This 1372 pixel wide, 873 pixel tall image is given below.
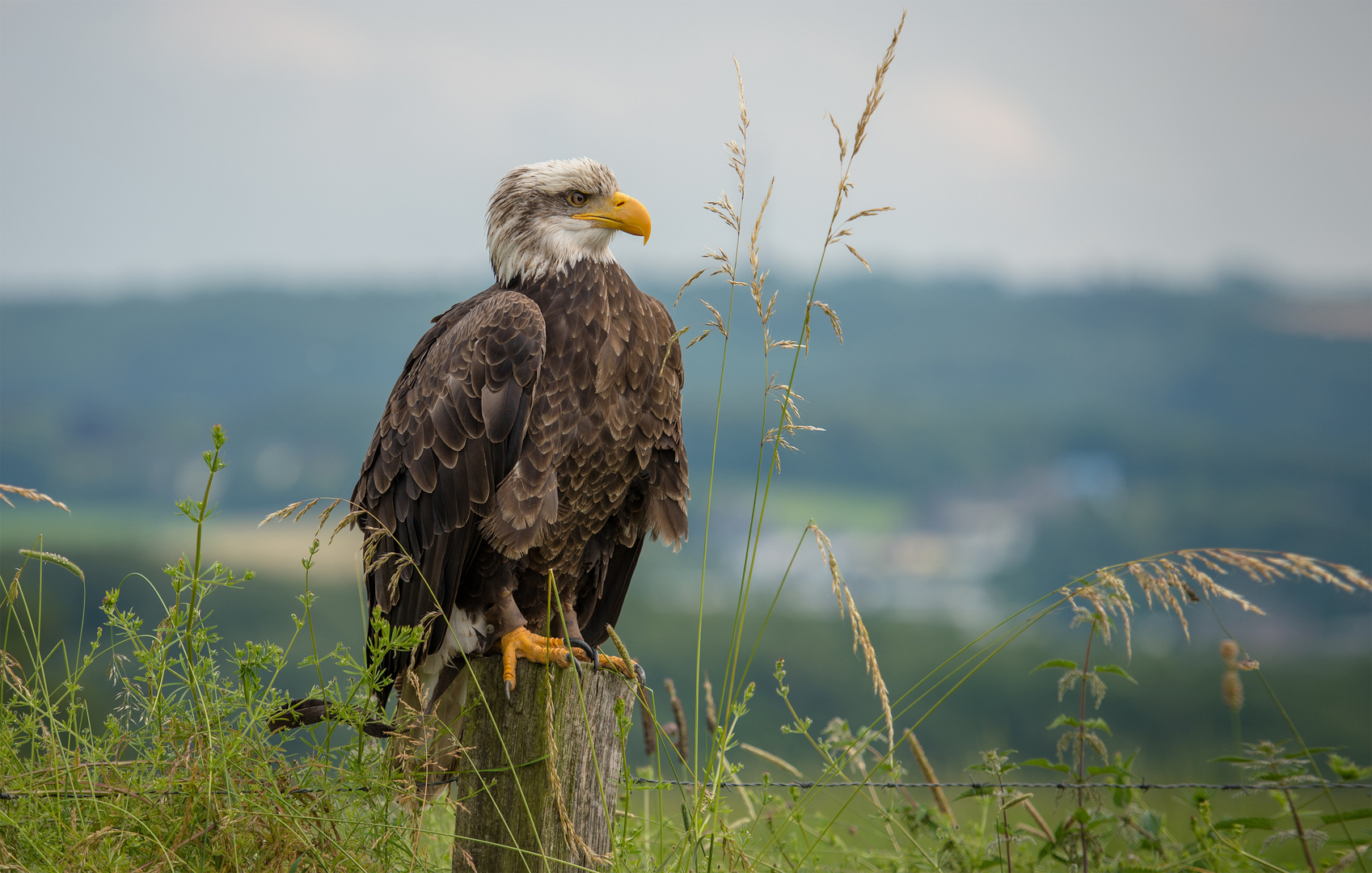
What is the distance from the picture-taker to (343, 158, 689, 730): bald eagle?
3.20 m

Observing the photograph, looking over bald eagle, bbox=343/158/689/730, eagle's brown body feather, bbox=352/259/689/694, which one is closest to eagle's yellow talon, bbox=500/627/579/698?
bald eagle, bbox=343/158/689/730

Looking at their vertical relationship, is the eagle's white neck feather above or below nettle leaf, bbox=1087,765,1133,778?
above

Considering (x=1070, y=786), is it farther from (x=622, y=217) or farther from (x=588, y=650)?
A: (x=622, y=217)

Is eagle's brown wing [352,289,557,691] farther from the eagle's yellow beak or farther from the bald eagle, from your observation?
the eagle's yellow beak

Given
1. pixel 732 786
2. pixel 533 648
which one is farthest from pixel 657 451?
pixel 732 786

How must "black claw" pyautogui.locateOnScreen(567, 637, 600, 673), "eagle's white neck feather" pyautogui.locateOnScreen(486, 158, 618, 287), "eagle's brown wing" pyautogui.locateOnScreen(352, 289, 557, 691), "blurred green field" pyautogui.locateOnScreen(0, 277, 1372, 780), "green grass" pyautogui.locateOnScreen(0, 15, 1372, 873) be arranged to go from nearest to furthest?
"green grass" pyautogui.locateOnScreen(0, 15, 1372, 873), "black claw" pyautogui.locateOnScreen(567, 637, 600, 673), "eagle's brown wing" pyautogui.locateOnScreen(352, 289, 557, 691), "eagle's white neck feather" pyautogui.locateOnScreen(486, 158, 618, 287), "blurred green field" pyautogui.locateOnScreen(0, 277, 1372, 780)

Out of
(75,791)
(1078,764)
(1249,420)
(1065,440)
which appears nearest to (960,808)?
(1078,764)

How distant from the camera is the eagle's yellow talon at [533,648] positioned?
2904 millimetres

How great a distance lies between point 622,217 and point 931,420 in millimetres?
83763

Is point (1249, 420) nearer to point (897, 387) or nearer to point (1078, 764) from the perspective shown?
point (897, 387)

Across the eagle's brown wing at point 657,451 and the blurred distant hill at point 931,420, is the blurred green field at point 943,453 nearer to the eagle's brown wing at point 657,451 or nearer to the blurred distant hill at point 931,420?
the blurred distant hill at point 931,420

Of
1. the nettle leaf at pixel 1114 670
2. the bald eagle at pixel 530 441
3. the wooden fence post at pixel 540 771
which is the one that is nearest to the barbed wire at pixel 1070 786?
the wooden fence post at pixel 540 771

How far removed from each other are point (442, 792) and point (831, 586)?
109cm

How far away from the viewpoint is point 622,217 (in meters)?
3.62
